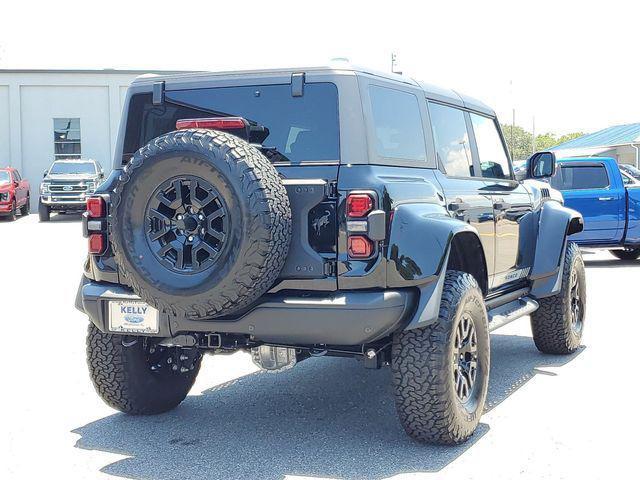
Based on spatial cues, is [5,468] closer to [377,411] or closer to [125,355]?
[125,355]

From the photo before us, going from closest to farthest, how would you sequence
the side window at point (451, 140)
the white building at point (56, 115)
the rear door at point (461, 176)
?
the rear door at point (461, 176)
the side window at point (451, 140)
the white building at point (56, 115)

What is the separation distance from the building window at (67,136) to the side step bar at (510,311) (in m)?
32.2

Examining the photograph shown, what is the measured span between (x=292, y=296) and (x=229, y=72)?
1.37m

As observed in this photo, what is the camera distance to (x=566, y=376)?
6465 millimetres

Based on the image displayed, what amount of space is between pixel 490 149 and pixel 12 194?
79.0ft

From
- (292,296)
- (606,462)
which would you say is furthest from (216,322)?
(606,462)

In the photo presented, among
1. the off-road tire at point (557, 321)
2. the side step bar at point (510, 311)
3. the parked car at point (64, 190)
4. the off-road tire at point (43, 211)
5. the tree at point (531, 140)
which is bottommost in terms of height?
the tree at point (531, 140)

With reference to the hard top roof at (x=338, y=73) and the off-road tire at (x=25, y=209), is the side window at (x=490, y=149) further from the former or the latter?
the off-road tire at (x=25, y=209)

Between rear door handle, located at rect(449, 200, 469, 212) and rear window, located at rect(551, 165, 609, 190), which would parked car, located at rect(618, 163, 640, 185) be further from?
rear door handle, located at rect(449, 200, 469, 212)

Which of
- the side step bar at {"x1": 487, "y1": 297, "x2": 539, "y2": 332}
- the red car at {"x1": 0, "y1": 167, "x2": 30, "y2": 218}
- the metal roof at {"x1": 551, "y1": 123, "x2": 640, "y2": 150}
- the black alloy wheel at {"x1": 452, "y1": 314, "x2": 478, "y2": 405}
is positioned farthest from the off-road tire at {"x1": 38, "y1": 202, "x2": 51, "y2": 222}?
the metal roof at {"x1": 551, "y1": 123, "x2": 640, "y2": 150}

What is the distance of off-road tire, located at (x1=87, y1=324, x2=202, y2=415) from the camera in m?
5.14

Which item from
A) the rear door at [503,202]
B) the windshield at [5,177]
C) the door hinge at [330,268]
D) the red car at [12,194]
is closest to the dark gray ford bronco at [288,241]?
the door hinge at [330,268]

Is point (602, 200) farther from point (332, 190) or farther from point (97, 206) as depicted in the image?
point (97, 206)

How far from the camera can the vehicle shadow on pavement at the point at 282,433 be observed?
14.5 feet
